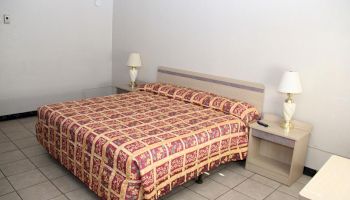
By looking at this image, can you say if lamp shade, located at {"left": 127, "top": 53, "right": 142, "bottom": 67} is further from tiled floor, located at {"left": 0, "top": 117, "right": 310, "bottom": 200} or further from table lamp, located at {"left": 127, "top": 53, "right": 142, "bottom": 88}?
tiled floor, located at {"left": 0, "top": 117, "right": 310, "bottom": 200}

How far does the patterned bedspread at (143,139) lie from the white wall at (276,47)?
0.46 m

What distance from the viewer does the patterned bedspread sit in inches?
81.3

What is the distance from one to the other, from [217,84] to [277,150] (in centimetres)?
101

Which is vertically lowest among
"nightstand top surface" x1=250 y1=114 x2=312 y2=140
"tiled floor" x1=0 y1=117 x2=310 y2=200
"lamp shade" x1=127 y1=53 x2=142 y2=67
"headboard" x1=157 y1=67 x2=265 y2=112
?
"tiled floor" x1=0 y1=117 x2=310 y2=200

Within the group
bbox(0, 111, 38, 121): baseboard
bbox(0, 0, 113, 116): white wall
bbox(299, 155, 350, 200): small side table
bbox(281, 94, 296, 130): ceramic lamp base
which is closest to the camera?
bbox(299, 155, 350, 200): small side table

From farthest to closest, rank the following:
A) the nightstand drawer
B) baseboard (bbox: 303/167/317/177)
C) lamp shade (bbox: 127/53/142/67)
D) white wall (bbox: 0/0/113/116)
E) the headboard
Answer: lamp shade (bbox: 127/53/142/67), white wall (bbox: 0/0/113/116), the headboard, baseboard (bbox: 303/167/317/177), the nightstand drawer

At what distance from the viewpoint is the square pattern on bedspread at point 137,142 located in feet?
6.74

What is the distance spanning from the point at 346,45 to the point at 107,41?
11.7 feet

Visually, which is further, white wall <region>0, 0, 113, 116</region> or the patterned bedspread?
white wall <region>0, 0, 113, 116</region>

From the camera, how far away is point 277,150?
10.0 feet

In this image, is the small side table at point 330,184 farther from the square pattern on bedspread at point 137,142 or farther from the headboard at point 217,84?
the headboard at point 217,84

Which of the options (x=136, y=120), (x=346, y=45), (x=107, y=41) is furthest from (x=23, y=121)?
(x=346, y=45)

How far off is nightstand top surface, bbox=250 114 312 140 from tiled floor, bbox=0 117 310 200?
49cm

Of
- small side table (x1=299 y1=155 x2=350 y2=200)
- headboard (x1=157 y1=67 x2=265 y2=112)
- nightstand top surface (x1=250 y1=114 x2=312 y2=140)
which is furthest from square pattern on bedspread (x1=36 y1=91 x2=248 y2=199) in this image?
small side table (x1=299 y1=155 x2=350 y2=200)
